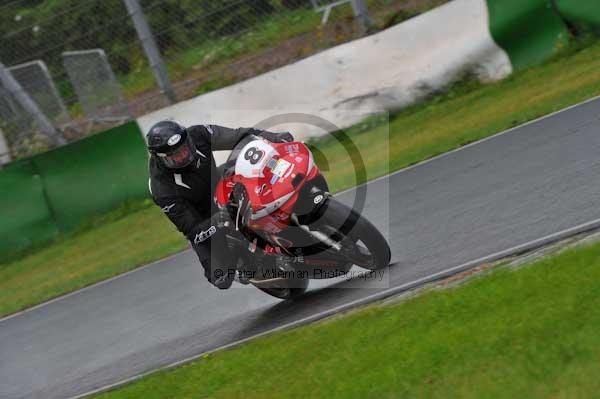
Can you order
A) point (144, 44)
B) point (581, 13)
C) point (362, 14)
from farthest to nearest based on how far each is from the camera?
point (362, 14)
point (144, 44)
point (581, 13)

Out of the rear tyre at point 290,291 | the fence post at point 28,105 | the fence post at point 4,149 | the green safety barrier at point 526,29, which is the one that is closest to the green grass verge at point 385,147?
the green safety barrier at point 526,29

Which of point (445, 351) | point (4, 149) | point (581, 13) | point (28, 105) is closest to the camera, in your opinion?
point (445, 351)

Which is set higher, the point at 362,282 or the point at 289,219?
the point at 289,219

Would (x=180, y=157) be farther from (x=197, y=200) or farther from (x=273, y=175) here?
(x=273, y=175)

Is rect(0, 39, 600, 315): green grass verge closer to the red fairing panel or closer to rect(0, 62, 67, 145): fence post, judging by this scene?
rect(0, 62, 67, 145): fence post

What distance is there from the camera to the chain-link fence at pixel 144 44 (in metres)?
12.8

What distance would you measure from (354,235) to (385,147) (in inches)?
220

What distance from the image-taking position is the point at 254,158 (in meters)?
5.91

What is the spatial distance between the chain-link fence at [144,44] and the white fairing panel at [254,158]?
283 inches

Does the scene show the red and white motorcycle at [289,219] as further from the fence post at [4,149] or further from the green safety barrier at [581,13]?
the fence post at [4,149]

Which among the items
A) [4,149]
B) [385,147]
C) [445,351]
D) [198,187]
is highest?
[445,351]

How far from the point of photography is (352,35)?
43.3ft

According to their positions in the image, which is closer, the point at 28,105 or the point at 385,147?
the point at 385,147

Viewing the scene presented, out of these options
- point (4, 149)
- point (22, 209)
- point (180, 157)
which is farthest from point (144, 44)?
point (180, 157)
